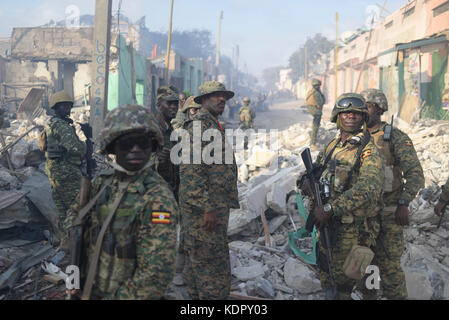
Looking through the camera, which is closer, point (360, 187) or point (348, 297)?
point (360, 187)

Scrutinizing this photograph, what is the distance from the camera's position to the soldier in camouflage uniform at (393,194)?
309cm

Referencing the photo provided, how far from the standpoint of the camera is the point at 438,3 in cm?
1280

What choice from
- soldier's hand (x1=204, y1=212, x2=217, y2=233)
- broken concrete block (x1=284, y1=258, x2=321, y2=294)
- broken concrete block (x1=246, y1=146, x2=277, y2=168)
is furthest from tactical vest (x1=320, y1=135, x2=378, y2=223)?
broken concrete block (x1=246, y1=146, x2=277, y2=168)

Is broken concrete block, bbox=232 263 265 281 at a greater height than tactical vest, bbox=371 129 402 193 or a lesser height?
lesser

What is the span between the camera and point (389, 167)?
3.30 metres

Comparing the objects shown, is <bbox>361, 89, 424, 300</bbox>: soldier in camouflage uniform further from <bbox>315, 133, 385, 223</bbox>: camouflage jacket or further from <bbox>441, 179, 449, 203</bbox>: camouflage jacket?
<bbox>441, 179, 449, 203</bbox>: camouflage jacket

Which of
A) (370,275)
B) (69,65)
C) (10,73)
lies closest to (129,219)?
(370,275)

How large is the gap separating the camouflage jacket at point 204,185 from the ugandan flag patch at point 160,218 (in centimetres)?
122

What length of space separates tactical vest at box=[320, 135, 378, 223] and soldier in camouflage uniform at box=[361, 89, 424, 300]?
314mm

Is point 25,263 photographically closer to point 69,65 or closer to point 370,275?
point 370,275

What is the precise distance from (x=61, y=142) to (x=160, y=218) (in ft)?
10.9

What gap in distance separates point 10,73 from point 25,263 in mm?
20151

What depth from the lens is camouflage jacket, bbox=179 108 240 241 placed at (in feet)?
9.63

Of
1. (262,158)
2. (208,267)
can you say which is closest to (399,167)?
(208,267)
